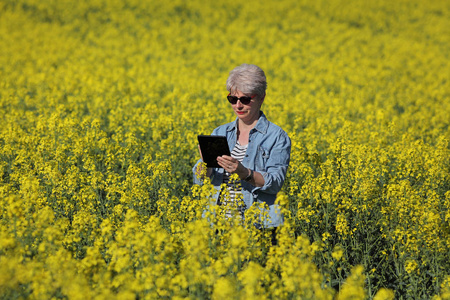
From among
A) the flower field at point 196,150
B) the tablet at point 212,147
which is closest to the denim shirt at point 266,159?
the flower field at point 196,150

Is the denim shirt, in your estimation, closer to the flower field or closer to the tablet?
the flower field

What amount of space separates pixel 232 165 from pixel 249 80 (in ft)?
2.64

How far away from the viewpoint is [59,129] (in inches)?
308

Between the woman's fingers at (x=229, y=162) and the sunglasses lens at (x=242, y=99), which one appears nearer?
the woman's fingers at (x=229, y=162)

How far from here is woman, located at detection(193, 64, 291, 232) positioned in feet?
13.8

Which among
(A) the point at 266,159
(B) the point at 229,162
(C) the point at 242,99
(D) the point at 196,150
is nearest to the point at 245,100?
(C) the point at 242,99

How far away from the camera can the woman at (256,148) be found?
13.8 feet

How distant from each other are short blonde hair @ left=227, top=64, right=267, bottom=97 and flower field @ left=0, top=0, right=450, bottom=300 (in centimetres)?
96

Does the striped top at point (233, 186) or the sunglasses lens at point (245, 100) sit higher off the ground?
the sunglasses lens at point (245, 100)

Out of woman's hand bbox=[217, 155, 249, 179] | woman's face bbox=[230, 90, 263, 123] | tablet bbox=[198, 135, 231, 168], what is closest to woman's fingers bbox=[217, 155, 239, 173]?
woman's hand bbox=[217, 155, 249, 179]

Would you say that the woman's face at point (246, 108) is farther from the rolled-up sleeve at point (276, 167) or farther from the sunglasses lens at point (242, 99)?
the rolled-up sleeve at point (276, 167)

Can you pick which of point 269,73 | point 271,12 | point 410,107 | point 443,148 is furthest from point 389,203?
point 271,12

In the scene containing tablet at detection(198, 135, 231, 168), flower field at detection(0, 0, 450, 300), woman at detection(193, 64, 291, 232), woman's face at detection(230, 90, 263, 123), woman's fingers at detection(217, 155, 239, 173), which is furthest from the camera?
woman's face at detection(230, 90, 263, 123)

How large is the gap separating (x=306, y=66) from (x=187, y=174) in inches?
445
